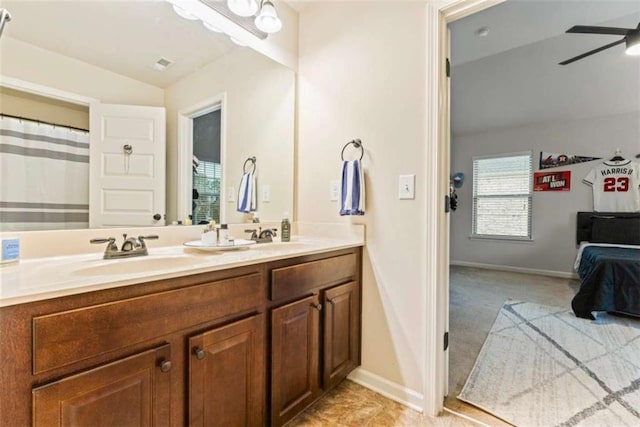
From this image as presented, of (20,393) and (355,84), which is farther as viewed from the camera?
(355,84)

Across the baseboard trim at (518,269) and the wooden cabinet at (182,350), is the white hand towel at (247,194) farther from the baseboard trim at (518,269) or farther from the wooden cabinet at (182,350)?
the baseboard trim at (518,269)

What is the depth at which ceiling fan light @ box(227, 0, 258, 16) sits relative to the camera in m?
1.63

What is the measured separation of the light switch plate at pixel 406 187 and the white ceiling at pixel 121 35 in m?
1.28

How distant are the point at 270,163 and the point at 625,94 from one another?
4.86 m

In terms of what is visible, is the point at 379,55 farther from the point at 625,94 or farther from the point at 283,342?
the point at 625,94

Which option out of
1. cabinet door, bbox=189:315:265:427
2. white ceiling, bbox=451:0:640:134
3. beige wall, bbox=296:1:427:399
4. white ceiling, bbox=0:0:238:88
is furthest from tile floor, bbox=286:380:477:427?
white ceiling, bbox=451:0:640:134

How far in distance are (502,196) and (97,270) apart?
577 centimetres

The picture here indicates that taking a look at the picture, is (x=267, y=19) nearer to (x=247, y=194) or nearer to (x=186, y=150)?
(x=186, y=150)

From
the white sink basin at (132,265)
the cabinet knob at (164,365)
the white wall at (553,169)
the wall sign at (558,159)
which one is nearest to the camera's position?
the cabinet knob at (164,365)

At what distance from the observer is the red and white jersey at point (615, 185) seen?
411 cm

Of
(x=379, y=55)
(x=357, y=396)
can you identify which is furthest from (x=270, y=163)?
(x=357, y=396)

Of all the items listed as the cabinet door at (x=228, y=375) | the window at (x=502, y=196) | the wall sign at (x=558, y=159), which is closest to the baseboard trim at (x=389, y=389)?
the cabinet door at (x=228, y=375)

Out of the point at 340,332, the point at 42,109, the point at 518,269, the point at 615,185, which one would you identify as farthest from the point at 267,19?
the point at 518,269

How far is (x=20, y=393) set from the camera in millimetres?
677
